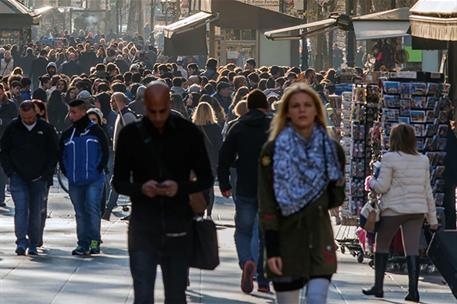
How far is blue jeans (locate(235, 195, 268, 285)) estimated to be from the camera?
1332 centimetres

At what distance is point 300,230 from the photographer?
896cm

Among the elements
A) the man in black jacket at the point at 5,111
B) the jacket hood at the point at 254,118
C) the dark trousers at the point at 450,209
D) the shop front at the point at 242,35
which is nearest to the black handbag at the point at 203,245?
the jacket hood at the point at 254,118

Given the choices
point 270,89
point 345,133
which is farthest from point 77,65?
point 345,133

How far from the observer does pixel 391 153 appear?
13.0 meters

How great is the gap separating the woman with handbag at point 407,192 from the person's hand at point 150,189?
4089 millimetres

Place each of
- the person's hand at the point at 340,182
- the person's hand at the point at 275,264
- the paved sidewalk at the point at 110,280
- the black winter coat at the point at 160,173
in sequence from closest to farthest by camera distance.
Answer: the person's hand at the point at 275,264
the person's hand at the point at 340,182
the black winter coat at the point at 160,173
the paved sidewalk at the point at 110,280

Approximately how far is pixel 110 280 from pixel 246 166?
1.87 meters

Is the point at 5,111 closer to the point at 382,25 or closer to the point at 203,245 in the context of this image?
the point at 382,25

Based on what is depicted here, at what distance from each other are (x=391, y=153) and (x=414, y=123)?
208cm

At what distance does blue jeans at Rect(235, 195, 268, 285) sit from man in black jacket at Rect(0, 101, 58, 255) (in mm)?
3157

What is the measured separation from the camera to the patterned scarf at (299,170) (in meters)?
8.95

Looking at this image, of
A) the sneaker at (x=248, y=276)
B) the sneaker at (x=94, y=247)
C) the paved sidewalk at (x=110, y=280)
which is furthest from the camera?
the sneaker at (x=94, y=247)

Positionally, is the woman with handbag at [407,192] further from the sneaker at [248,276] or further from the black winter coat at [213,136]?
the black winter coat at [213,136]

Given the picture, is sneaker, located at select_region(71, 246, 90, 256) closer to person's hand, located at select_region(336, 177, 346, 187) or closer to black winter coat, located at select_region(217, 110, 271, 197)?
black winter coat, located at select_region(217, 110, 271, 197)
